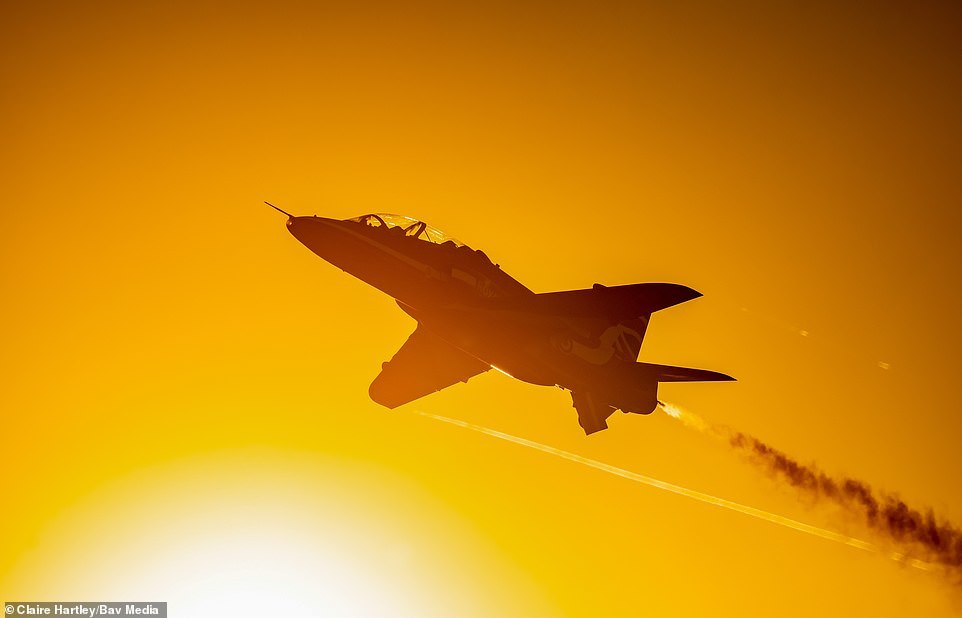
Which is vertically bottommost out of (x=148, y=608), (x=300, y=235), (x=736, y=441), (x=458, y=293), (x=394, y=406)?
(x=148, y=608)

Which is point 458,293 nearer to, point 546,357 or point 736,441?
point 546,357

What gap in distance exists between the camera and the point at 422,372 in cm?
3841

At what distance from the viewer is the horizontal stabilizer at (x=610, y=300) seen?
3161cm

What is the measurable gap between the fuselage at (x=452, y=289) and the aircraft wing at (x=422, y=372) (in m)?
6.39

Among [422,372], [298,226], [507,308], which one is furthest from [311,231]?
[422,372]

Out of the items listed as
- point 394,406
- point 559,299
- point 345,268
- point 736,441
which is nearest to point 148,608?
point 394,406

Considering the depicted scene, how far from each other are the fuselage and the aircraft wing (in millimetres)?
6390

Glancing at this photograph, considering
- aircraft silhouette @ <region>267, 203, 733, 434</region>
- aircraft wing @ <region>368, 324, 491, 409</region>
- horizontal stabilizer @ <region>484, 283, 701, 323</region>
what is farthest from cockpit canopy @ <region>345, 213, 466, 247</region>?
aircraft wing @ <region>368, 324, 491, 409</region>

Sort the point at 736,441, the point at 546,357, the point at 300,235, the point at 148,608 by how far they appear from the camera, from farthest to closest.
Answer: the point at 148,608
the point at 736,441
the point at 546,357
the point at 300,235

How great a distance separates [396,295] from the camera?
30703 mm

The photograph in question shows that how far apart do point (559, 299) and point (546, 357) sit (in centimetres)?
228

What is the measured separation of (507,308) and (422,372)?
9134mm

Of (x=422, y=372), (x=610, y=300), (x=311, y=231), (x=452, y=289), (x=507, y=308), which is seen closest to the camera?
(x=311, y=231)

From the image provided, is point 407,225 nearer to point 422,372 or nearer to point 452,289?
point 452,289
